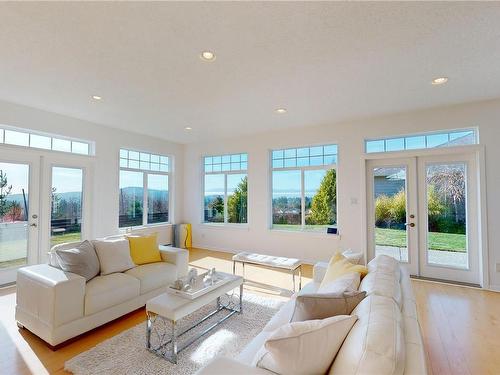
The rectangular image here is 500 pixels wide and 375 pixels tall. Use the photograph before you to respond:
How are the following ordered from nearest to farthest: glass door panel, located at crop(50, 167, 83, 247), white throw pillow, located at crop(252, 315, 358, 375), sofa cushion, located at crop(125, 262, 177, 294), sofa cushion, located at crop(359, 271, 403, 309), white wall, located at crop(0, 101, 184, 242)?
white throw pillow, located at crop(252, 315, 358, 375) < sofa cushion, located at crop(359, 271, 403, 309) < sofa cushion, located at crop(125, 262, 177, 294) < white wall, located at crop(0, 101, 184, 242) < glass door panel, located at crop(50, 167, 83, 247)

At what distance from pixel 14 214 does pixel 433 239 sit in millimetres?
6700

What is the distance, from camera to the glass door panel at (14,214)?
3.76 metres

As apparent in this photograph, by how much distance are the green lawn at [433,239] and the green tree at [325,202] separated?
2.87ft

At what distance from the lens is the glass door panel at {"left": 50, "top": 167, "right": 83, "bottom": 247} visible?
4.31 m

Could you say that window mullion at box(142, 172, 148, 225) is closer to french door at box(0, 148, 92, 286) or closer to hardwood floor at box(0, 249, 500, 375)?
french door at box(0, 148, 92, 286)

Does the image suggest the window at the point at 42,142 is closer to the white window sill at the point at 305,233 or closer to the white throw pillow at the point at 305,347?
the white window sill at the point at 305,233

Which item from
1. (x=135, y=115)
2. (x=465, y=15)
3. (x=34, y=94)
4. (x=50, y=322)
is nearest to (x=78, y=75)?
(x=34, y=94)

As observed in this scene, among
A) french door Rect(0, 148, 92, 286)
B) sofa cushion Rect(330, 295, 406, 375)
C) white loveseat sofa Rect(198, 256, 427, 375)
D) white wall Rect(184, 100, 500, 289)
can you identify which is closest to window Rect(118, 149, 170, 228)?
white wall Rect(184, 100, 500, 289)

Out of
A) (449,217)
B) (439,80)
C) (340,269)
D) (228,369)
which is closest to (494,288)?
(449,217)

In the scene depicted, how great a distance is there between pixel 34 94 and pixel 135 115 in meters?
1.33

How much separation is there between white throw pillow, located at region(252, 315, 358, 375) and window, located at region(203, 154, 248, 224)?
472 cm

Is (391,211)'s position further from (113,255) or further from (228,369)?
(113,255)

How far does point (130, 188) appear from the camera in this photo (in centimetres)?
563

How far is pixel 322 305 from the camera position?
4.62 ft
